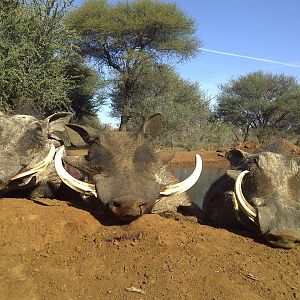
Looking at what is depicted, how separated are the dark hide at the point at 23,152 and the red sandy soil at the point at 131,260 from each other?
498mm

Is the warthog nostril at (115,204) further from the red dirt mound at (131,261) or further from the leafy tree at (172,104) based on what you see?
the leafy tree at (172,104)

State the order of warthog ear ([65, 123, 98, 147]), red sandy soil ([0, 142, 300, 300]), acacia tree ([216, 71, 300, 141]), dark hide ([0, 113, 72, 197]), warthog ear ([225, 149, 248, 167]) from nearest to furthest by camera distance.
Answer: red sandy soil ([0, 142, 300, 300])
dark hide ([0, 113, 72, 197])
warthog ear ([65, 123, 98, 147])
warthog ear ([225, 149, 248, 167])
acacia tree ([216, 71, 300, 141])

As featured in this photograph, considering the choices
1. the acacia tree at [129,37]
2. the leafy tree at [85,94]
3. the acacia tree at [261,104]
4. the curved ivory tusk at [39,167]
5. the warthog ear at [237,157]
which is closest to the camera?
the curved ivory tusk at [39,167]

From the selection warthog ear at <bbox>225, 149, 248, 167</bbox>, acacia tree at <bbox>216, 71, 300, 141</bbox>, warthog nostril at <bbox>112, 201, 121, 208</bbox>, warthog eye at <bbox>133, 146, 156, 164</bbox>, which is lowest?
acacia tree at <bbox>216, 71, 300, 141</bbox>

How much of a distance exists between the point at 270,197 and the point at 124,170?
125cm

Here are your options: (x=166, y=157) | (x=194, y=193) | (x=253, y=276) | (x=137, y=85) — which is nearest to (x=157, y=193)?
(x=166, y=157)

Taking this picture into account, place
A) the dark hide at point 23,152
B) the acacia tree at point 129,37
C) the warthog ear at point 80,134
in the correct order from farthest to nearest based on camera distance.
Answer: the acacia tree at point 129,37
the warthog ear at point 80,134
the dark hide at point 23,152

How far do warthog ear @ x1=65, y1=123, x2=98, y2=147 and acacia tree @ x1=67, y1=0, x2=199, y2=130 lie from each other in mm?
18915

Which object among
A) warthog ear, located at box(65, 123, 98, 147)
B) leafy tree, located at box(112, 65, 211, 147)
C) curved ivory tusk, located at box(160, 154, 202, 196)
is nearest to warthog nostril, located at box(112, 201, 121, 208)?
curved ivory tusk, located at box(160, 154, 202, 196)

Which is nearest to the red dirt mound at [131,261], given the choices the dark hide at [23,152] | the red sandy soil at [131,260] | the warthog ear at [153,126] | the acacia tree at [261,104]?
the red sandy soil at [131,260]

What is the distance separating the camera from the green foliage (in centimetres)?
1325

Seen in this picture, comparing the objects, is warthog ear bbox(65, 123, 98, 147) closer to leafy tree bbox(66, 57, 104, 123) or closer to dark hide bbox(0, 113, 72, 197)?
dark hide bbox(0, 113, 72, 197)

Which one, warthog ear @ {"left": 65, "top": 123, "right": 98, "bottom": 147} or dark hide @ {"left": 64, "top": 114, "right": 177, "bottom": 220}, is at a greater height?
dark hide @ {"left": 64, "top": 114, "right": 177, "bottom": 220}

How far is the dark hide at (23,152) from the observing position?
14.4 feet
